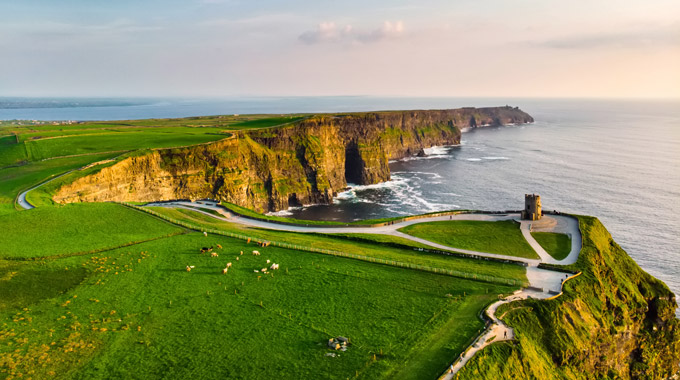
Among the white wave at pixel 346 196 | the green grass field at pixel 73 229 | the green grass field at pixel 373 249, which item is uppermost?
the green grass field at pixel 73 229

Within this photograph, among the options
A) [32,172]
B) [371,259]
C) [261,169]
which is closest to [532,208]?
[371,259]

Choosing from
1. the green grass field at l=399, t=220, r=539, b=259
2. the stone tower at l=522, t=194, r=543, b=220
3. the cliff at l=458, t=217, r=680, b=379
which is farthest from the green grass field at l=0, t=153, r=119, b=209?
the stone tower at l=522, t=194, r=543, b=220

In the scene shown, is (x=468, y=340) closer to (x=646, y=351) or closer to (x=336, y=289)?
(x=336, y=289)

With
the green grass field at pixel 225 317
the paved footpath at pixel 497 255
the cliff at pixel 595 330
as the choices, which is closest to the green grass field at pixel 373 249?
the paved footpath at pixel 497 255

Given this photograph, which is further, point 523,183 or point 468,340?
point 523,183

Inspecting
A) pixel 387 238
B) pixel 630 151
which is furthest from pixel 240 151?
pixel 630 151

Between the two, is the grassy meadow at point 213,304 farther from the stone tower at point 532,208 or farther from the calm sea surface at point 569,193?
the calm sea surface at point 569,193

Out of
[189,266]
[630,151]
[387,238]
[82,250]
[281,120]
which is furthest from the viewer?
[630,151]
